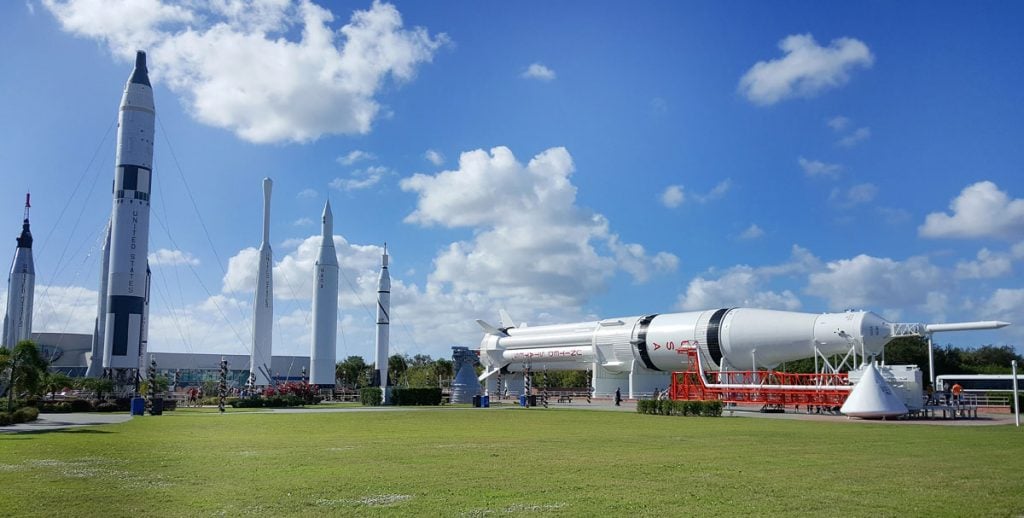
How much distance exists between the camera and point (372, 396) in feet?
168

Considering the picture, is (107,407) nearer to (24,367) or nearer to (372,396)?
(24,367)

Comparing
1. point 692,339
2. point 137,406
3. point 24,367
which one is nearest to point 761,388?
point 692,339

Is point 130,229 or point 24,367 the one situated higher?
point 130,229

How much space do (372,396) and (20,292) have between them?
40329 mm

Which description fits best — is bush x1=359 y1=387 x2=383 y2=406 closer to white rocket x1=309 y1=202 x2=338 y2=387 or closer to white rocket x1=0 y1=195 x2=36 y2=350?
white rocket x1=309 y1=202 x2=338 y2=387

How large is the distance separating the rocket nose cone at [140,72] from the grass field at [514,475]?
3638 cm

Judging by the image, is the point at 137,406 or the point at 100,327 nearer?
the point at 137,406

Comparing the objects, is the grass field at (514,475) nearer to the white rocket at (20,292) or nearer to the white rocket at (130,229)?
the white rocket at (130,229)

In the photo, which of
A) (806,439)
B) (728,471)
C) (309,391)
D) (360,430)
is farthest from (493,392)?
(728,471)

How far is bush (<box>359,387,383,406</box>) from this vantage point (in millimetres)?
50594

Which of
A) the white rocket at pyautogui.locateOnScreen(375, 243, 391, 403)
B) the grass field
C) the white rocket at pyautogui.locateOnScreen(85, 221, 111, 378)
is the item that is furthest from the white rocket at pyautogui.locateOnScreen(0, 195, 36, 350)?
the grass field

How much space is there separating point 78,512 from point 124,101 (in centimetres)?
4784

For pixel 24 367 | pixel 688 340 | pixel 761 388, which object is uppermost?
pixel 688 340

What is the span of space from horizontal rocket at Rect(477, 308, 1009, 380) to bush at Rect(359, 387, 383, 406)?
53.3ft
